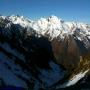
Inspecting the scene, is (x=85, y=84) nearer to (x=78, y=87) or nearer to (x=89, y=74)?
(x=78, y=87)

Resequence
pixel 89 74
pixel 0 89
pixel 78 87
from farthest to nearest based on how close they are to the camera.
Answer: pixel 0 89
pixel 89 74
pixel 78 87

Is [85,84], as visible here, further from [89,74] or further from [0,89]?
[0,89]

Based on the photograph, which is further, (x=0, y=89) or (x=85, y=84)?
(x=0, y=89)

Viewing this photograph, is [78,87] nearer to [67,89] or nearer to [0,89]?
[67,89]

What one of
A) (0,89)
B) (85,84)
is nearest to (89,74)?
(85,84)

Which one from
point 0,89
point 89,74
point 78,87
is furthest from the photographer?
point 0,89

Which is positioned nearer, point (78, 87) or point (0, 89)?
point (78, 87)

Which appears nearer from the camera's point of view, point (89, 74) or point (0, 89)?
point (89, 74)
